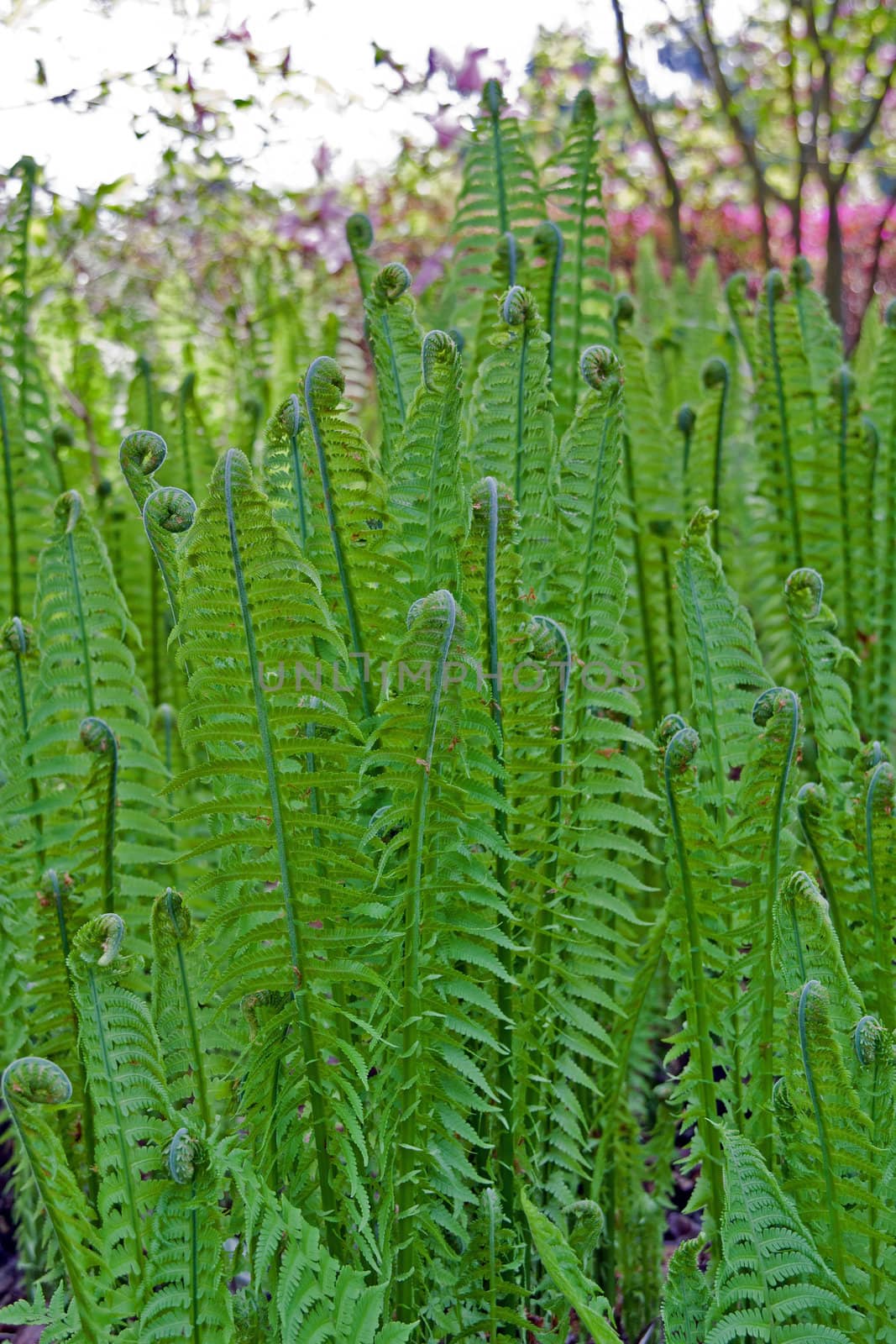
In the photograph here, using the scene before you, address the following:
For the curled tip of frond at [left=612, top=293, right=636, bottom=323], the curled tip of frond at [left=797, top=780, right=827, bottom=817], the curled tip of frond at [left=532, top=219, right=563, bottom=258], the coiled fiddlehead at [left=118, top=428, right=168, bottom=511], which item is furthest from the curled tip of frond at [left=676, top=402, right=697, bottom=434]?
the coiled fiddlehead at [left=118, top=428, right=168, bottom=511]

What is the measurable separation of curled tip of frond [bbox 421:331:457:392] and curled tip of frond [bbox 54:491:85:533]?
45 centimetres

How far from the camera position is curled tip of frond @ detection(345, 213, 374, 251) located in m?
1.83

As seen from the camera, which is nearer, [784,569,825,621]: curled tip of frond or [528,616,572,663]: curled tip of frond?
[528,616,572,663]: curled tip of frond

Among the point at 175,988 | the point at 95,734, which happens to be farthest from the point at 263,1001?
the point at 95,734

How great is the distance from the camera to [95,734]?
3.90 feet

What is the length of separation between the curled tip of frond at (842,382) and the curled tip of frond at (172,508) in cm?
→ 132

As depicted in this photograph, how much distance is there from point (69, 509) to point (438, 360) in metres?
0.51

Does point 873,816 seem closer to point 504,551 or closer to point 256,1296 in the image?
point 504,551

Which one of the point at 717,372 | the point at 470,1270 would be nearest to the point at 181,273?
the point at 717,372

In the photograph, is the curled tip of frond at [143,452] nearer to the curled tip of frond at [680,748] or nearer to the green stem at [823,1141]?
Result: the curled tip of frond at [680,748]

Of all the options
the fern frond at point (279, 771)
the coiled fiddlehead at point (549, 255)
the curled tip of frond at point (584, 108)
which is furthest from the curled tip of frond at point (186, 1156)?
the curled tip of frond at point (584, 108)

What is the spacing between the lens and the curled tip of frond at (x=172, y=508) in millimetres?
1077

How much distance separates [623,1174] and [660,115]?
8224 millimetres

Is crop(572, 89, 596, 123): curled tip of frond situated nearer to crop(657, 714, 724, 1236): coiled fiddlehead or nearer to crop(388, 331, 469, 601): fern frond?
crop(388, 331, 469, 601): fern frond
